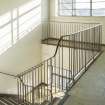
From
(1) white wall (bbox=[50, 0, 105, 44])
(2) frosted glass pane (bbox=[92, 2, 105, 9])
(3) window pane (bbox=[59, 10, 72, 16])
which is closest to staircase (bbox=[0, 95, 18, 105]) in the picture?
(1) white wall (bbox=[50, 0, 105, 44])

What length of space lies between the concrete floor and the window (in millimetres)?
3393

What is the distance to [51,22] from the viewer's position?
9.36 metres

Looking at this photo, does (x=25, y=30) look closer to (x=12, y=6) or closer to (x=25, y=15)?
(x=25, y=15)

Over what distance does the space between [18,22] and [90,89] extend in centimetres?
454

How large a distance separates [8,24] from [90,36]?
3.09 meters

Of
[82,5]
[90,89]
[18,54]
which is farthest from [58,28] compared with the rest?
[90,89]

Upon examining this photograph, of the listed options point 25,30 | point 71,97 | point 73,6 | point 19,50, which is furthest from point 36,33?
point 71,97

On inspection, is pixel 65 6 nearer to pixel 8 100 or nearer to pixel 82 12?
pixel 82 12

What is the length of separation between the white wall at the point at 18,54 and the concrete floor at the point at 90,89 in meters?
3.35

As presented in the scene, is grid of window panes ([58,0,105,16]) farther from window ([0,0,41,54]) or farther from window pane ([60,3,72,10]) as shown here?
window ([0,0,41,54])

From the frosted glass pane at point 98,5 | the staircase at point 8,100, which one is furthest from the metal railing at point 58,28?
the staircase at point 8,100

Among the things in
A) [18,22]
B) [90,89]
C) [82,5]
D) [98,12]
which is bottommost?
[90,89]

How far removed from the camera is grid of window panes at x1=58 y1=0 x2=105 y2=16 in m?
8.32

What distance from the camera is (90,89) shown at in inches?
149
